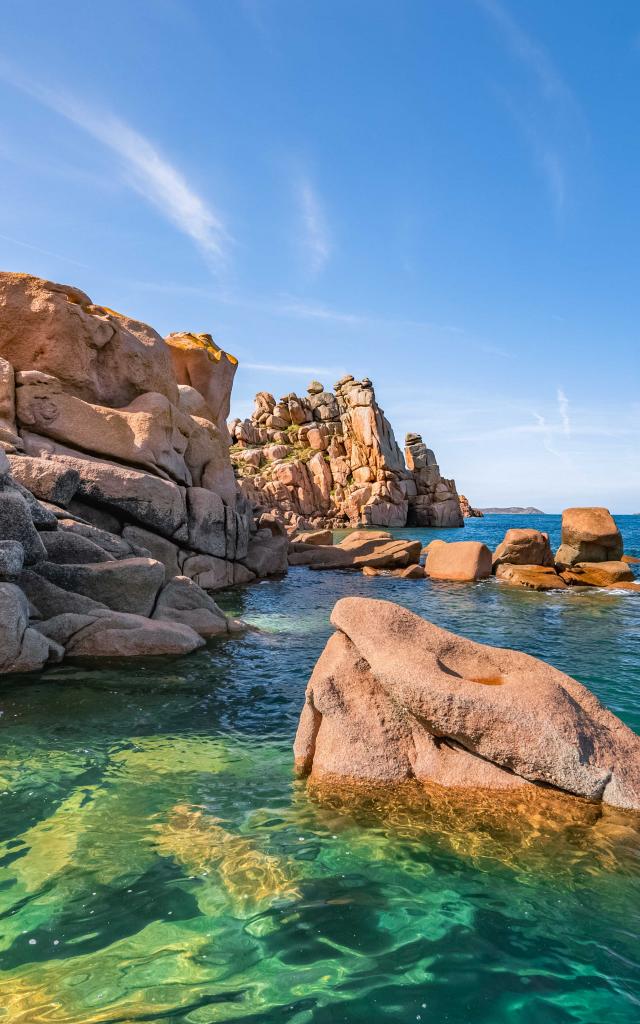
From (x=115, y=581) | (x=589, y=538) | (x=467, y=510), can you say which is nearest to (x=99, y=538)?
(x=115, y=581)

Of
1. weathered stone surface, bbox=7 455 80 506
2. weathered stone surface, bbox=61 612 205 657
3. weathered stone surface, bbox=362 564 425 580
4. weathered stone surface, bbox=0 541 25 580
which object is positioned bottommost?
weathered stone surface, bbox=362 564 425 580

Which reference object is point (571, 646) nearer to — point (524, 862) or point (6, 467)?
point (524, 862)

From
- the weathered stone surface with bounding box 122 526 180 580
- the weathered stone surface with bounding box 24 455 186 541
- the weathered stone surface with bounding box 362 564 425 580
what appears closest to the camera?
the weathered stone surface with bounding box 24 455 186 541

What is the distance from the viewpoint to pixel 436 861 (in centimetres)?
558

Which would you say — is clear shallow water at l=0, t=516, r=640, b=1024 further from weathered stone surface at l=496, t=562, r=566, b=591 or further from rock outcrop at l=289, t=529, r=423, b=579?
rock outcrop at l=289, t=529, r=423, b=579

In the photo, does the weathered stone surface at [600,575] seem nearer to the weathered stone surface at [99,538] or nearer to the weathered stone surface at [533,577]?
the weathered stone surface at [533,577]

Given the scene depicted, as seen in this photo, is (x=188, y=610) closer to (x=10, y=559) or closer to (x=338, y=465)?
(x=10, y=559)

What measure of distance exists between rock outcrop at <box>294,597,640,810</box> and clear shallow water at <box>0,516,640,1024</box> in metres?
0.40

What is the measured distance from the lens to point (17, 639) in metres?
11.8

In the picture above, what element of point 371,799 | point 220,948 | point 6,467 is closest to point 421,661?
point 371,799

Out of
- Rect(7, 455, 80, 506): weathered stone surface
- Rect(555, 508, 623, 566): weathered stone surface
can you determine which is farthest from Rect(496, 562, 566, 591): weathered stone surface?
Rect(7, 455, 80, 506): weathered stone surface

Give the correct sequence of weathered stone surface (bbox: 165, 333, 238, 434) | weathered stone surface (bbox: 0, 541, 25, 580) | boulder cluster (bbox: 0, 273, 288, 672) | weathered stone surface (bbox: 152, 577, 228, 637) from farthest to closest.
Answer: weathered stone surface (bbox: 165, 333, 238, 434) → weathered stone surface (bbox: 152, 577, 228, 637) → boulder cluster (bbox: 0, 273, 288, 672) → weathered stone surface (bbox: 0, 541, 25, 580)

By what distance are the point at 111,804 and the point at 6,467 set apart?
31.5 ft

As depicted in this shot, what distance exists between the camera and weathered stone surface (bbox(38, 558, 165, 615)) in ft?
47.1
